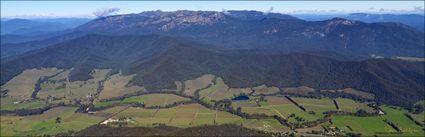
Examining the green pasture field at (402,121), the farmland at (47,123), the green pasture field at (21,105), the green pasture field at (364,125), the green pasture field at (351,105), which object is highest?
the green pasture field at (351,105)

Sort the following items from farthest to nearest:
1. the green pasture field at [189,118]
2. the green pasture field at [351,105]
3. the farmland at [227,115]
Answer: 1. the green pasture field at [351,105]
2. the green pasture field at [189,118]
3. the farmland at [227,115]

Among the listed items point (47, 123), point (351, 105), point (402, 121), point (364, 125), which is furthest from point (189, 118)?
point (402, 121)

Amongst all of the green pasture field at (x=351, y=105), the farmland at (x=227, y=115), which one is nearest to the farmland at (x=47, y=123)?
the farmland at (x=227, y=115)

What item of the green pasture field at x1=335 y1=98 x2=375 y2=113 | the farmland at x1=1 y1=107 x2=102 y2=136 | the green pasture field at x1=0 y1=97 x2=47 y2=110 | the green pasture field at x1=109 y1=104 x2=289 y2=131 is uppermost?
the green pasture field at x1=335 y1=98 x2=375 y2=113

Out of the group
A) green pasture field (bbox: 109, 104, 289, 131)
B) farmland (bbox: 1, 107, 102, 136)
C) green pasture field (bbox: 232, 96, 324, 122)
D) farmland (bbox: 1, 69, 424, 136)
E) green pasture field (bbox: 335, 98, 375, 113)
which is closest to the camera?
farmland (bbox: 1, 107, 102, 136)

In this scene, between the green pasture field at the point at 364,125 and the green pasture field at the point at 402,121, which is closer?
the green pasture field at the point at 402,121

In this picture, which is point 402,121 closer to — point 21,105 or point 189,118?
point 189,118

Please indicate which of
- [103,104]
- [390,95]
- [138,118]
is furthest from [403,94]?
[103,104]

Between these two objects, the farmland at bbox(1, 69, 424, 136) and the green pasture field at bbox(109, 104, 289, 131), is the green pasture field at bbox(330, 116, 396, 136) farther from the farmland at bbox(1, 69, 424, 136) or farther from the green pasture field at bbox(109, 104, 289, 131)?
the green pasture field at bbox(109, 104, 289, 131)

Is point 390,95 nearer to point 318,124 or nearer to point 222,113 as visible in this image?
point 318,124

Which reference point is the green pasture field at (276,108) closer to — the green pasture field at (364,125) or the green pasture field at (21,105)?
the green pasture field at (364,125)

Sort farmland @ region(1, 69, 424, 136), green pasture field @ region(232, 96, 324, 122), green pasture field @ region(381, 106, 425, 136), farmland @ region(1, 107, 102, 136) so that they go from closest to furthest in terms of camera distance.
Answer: green pasture field @ region(381, 106, 425, 136)
farmland @ region(1, 107, 102, 136)
farmland @ region(1, 69, 424, 136)
green pasture field @ region(232, 96, 324, 122)

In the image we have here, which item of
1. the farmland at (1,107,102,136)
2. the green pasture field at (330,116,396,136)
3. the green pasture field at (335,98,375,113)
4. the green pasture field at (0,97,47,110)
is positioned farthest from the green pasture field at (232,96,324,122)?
the green pasture field at (0,97,47,110)
